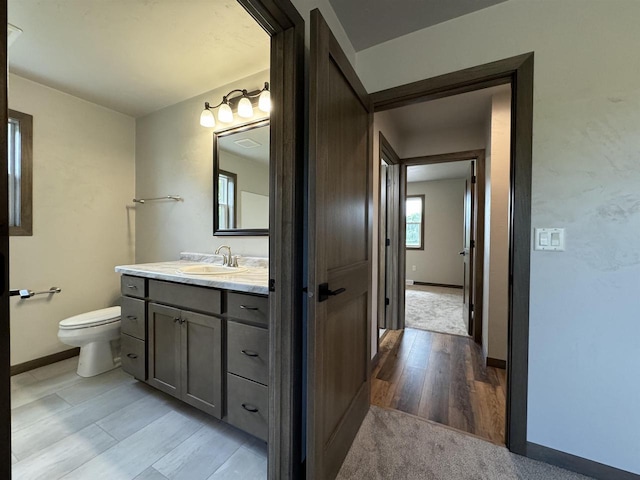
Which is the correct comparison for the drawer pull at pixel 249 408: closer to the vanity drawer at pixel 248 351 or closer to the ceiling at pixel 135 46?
the vanity drawer at pixel 248 351

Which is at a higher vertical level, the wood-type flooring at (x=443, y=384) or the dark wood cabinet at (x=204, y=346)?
the dark wood cabinet at (x=204, y=346)

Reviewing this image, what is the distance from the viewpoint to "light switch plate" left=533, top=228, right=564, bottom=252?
128cm

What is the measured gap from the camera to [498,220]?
2.24m

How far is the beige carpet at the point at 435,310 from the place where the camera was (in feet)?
11.0

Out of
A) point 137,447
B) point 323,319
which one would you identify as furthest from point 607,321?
point 137,447

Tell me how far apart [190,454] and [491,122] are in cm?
315

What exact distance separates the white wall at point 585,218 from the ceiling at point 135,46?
5.19ft

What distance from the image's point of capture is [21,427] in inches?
60.2

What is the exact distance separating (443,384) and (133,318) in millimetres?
2340

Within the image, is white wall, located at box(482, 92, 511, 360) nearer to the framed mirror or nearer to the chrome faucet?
the framed mirror

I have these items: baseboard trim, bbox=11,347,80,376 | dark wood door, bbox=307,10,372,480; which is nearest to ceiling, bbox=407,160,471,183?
dark wood door, bbox=307,10,372,480

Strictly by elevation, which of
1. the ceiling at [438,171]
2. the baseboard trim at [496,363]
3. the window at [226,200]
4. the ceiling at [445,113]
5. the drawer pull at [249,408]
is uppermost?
the ceiling at [438,171]

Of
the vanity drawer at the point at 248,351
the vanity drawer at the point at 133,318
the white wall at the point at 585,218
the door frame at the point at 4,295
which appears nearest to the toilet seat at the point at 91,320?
the vanity drawer at the point at 133,318

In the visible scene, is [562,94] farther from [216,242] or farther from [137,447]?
[137,447]
